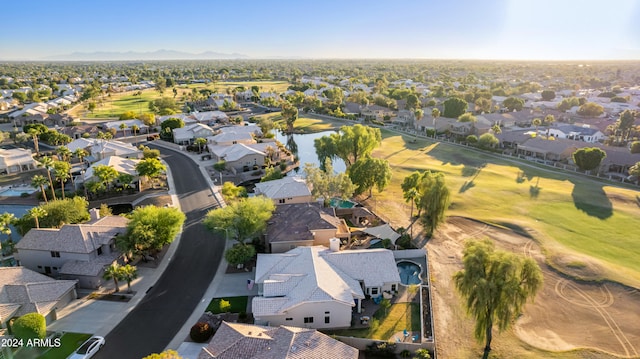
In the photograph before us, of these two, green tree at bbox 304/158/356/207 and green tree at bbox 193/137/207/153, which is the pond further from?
green tree at bbox 304/158/356/207

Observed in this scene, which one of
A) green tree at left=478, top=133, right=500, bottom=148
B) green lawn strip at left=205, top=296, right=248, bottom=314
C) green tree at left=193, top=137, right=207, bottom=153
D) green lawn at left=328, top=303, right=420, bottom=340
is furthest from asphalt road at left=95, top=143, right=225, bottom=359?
green tree at left=478, top=133, right=500, bottom=148

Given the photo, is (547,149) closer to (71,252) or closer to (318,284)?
(318,284)

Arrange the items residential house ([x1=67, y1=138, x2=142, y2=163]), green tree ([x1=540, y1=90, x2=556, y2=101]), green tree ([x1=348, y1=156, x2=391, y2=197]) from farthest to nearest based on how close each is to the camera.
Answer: green tree ([x1=540, y1=90, x2=556, y2=101]), residential house ([x1=67, y1=138, x2=142, y2=163]), green tree ([x1=348, y1=156, x2=391, y2=197])

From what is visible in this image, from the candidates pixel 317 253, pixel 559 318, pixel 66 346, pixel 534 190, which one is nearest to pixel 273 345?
pixel 317 253

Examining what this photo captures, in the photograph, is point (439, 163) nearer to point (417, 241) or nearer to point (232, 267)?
point (417, 241)

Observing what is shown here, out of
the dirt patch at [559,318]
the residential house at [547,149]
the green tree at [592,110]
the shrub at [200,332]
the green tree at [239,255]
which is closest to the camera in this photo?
the shrub at [200,332]

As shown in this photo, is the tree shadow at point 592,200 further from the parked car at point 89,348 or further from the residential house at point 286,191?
the parked car at point 89,348

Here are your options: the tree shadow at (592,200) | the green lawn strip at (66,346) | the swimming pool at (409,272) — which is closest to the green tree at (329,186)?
the swimming pool at (409,272)
